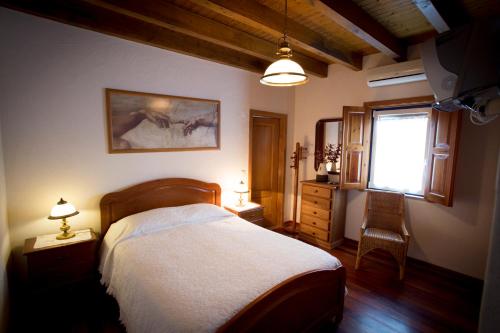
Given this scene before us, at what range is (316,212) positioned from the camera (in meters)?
3.53

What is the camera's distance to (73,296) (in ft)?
7.15

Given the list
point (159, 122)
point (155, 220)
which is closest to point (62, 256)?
point (155, 220)

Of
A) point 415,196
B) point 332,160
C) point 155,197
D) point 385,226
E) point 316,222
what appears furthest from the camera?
point 332,160

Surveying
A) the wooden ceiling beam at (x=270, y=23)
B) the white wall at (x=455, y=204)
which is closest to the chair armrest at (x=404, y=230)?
the white wall at (x=455, y=204)

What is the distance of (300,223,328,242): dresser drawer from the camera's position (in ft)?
11.4

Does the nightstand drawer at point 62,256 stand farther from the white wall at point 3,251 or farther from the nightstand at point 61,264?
the white wall at point 3,251

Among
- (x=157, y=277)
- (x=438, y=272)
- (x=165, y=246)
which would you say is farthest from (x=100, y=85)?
(x=438, y=272)

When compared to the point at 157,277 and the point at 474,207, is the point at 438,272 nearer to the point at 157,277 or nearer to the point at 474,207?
the point at 474,207

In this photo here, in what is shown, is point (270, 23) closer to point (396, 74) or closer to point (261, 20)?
point (261, 20)

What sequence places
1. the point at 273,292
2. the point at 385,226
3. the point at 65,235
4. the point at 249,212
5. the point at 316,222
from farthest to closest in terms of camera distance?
the point at 316,222 → the point at 249,212 → the point at 385,226 → the point at 65,235 → the point at 273,292

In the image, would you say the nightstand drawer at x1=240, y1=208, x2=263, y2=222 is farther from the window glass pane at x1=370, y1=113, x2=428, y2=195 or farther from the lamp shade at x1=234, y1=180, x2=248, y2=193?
the window glass pane at x1=370, y1=113, x2=428, y2=195

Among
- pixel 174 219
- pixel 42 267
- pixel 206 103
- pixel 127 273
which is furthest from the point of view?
pixel 206 103

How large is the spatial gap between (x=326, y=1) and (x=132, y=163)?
7.78ft

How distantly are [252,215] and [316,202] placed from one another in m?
0.95
